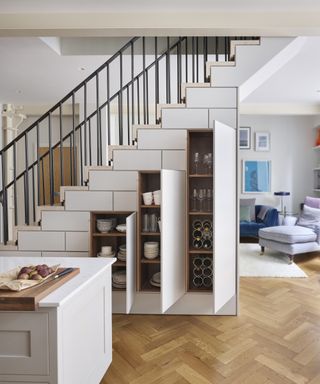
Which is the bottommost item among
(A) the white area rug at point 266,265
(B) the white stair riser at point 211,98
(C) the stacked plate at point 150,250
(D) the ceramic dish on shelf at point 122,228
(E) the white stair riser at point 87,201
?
(A) the white area rug at point 266,265

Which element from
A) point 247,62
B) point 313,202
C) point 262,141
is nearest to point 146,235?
point 247,62

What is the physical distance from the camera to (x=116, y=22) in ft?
8.27

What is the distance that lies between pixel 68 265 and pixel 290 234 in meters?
3.76

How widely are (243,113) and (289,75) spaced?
180cm

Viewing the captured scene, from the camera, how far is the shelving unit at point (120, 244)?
266 centimetres

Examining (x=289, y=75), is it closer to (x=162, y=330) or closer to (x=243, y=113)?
(x=243, y=113)

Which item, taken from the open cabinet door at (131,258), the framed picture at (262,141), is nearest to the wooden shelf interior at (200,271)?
the open cabinet door at (131,258)

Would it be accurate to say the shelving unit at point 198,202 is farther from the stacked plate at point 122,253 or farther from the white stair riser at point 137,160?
the stacked plate at point 122,253

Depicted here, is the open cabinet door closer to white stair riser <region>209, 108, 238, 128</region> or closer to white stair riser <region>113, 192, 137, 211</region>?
white stair riser <region>113, 192, 137, 211</region>

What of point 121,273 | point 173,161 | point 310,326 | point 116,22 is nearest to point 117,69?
point 116,22

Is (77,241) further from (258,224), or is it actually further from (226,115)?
(258,224)

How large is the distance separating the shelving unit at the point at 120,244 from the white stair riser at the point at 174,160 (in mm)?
597

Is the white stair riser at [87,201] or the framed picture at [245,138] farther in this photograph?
the framed picture at [245,138]

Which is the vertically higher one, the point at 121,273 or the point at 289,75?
the point at 289,75
